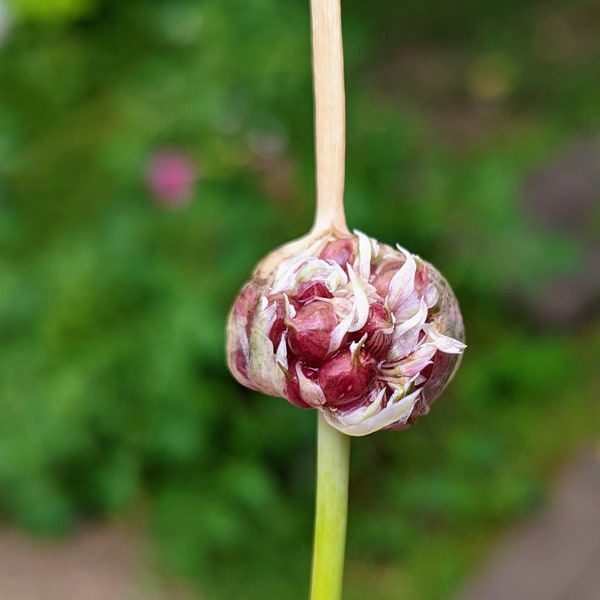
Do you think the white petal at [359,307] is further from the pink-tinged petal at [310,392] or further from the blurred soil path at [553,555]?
the blurred soil path at [553,555]

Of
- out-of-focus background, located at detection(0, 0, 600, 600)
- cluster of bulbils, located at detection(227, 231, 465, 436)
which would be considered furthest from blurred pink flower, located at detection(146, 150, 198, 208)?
cluster of bulbils, located at detection(227, 231, 465, 436)

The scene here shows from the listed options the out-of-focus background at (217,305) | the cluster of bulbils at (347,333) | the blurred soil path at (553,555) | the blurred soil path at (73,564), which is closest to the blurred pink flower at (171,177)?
the out-of-focus background at (217,305)

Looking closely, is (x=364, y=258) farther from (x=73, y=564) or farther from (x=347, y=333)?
(x=73, y=564)

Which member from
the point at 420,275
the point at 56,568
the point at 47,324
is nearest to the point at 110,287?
the point at 47,324

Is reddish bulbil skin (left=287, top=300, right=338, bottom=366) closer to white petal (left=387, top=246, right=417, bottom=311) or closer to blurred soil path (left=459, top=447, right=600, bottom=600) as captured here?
white petal (left=387, top=246, right=417, bottom=311)

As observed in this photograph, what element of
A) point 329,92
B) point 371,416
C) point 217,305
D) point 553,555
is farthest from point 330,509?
point 553,555

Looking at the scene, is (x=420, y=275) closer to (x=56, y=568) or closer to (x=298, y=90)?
(x=298, y=90)
